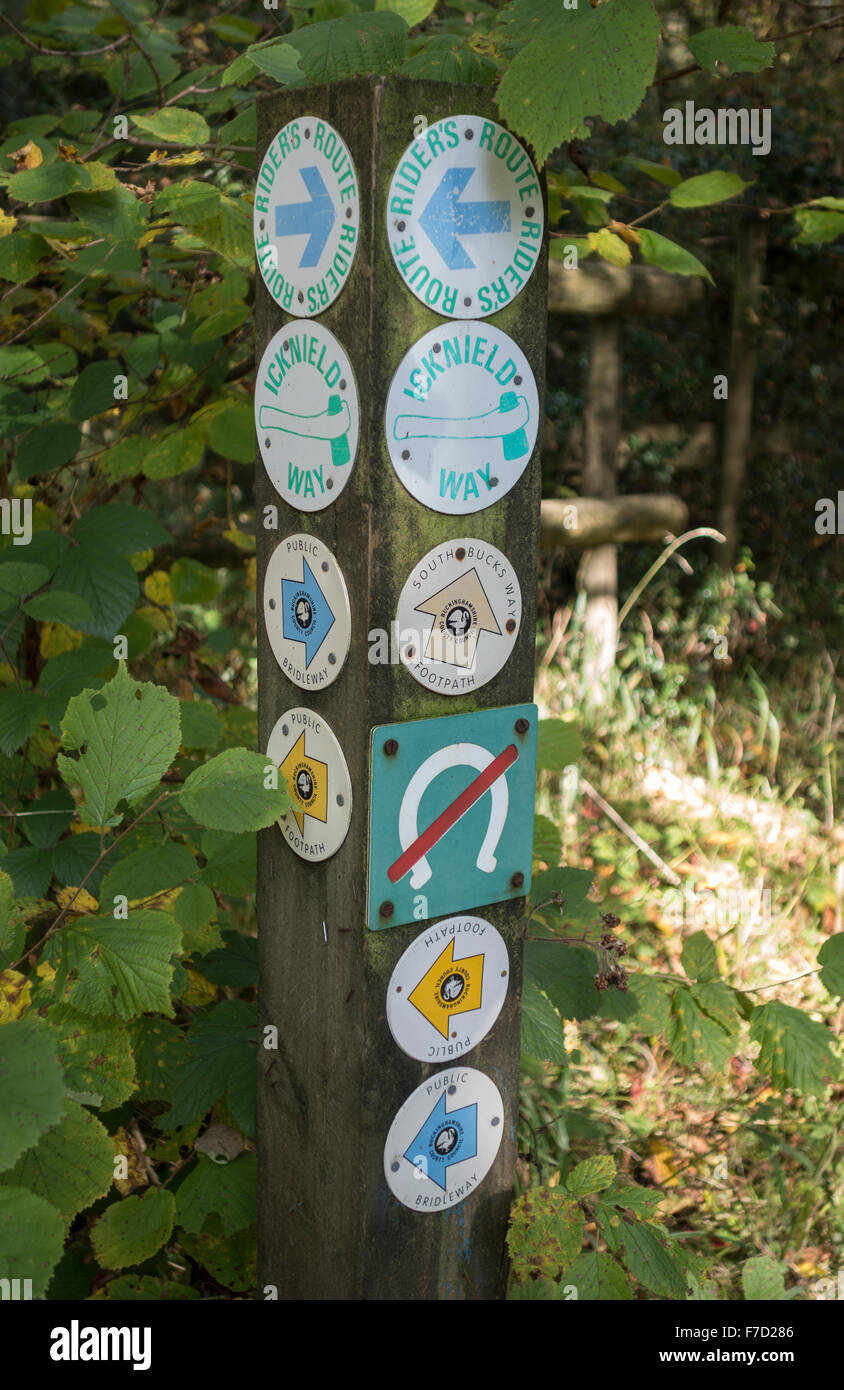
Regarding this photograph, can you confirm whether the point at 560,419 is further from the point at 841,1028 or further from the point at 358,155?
the point at 358,155

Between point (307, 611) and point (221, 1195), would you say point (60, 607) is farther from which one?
point (221, 1195)

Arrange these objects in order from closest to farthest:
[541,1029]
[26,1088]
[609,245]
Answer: [26,1088], [541,1029], [609,245]

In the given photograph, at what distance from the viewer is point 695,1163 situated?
7.55 ft

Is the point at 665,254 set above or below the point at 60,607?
above

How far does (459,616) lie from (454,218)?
416mm

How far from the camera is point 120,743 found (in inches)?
52.6

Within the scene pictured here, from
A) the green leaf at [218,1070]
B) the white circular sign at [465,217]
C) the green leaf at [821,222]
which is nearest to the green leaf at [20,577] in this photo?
the green leaf at [218,1070]

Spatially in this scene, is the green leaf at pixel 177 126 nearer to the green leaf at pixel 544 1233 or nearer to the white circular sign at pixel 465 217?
the white circular sign at pixel 465 217

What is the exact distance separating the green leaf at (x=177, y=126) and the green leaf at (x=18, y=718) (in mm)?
821

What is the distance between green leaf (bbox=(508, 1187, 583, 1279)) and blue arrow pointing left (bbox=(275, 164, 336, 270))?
3.77ft

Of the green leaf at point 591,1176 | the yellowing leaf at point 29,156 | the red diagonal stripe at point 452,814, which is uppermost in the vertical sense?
the yellowing leaf at point 29,156

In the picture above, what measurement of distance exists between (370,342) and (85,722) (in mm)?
530

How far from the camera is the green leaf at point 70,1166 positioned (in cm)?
122

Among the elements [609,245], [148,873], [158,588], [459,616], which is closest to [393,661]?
[459,616]
